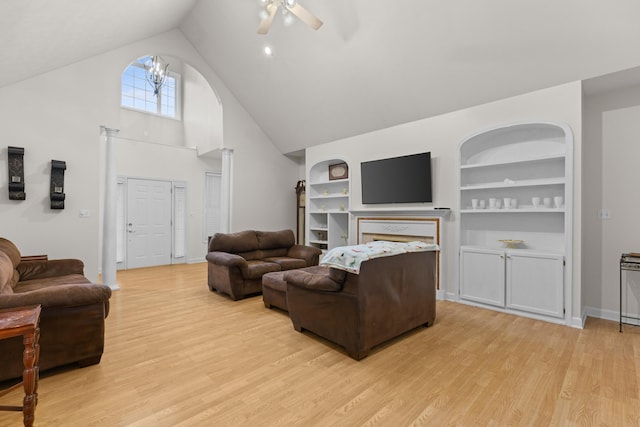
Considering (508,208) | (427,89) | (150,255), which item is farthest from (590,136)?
(150,255)

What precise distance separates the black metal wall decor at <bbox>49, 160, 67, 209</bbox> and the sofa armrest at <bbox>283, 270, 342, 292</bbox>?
142 inches

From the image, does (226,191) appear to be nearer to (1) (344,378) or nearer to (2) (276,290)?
(2) (276,290)

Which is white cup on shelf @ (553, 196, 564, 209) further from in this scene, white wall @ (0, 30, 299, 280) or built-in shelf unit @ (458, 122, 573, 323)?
white wall @ (0, 30, 299, 280)

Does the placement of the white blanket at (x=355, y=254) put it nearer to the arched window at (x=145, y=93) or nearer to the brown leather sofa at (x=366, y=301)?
the brown leather sofa at (x=366, y=301)

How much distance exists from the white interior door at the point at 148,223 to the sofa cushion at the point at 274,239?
3.17 metres

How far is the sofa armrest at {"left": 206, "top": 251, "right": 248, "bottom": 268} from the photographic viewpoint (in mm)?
4222

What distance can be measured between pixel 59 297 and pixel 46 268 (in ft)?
6.26

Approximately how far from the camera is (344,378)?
7.29 feet

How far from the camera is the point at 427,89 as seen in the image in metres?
4.21

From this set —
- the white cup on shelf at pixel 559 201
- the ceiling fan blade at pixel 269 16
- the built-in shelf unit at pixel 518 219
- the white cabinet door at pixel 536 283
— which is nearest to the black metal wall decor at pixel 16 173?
the ceiling fan blade at pixel 269 16

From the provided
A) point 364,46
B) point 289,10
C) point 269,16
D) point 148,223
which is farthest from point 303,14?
point 148,223

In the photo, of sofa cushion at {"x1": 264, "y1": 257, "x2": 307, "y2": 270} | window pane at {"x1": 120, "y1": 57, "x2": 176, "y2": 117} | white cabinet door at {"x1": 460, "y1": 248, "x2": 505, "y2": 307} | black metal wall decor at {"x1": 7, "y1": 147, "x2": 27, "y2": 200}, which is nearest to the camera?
white cabinet door at {"x1": 460, "y1": 248, "x2": 505, "y2": 307}

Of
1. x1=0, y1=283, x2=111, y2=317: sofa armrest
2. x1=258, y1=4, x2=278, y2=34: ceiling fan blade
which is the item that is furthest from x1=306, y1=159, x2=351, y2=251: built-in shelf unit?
x1=0, y1=283, x2=111, y2=317: sofa armrest

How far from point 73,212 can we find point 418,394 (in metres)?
5.04
